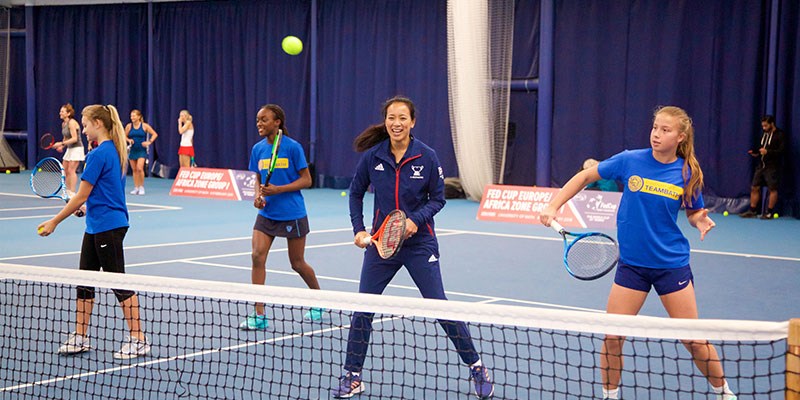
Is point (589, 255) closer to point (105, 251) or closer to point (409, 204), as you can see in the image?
point (409, 204)

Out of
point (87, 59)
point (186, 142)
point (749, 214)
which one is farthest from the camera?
point (87, 59)

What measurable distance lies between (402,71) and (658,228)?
16.8 m

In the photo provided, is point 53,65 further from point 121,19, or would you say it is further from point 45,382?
point 45,382

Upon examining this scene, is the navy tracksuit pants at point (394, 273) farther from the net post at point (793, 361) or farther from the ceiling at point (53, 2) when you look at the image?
the ceiling at point (53, 2)

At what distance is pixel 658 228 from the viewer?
15.7ft

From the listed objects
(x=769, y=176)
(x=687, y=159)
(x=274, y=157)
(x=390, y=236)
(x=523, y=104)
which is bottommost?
(x=769, y=176)

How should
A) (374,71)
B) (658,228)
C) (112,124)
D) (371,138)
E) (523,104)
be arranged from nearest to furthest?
1. (658,228)
2. (371,138)
3. (112,124)
4. (523,104)
5. (374,71)

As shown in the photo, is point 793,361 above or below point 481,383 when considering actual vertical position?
above

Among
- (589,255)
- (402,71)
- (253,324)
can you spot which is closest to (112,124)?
(253,324)

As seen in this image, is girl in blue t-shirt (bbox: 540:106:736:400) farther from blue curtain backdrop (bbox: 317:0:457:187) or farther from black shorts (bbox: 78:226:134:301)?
blue curtain backdrop (bbox: 317:0:457:187)

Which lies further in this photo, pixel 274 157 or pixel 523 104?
pixel 523 104

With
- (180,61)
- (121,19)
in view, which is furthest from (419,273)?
(121,19)

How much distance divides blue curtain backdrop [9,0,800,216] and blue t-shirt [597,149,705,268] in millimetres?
12643

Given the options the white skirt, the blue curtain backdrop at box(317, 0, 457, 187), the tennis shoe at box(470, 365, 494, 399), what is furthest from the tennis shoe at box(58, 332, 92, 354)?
the blue curtain backdrop at box(317, 0, 457, 187)
